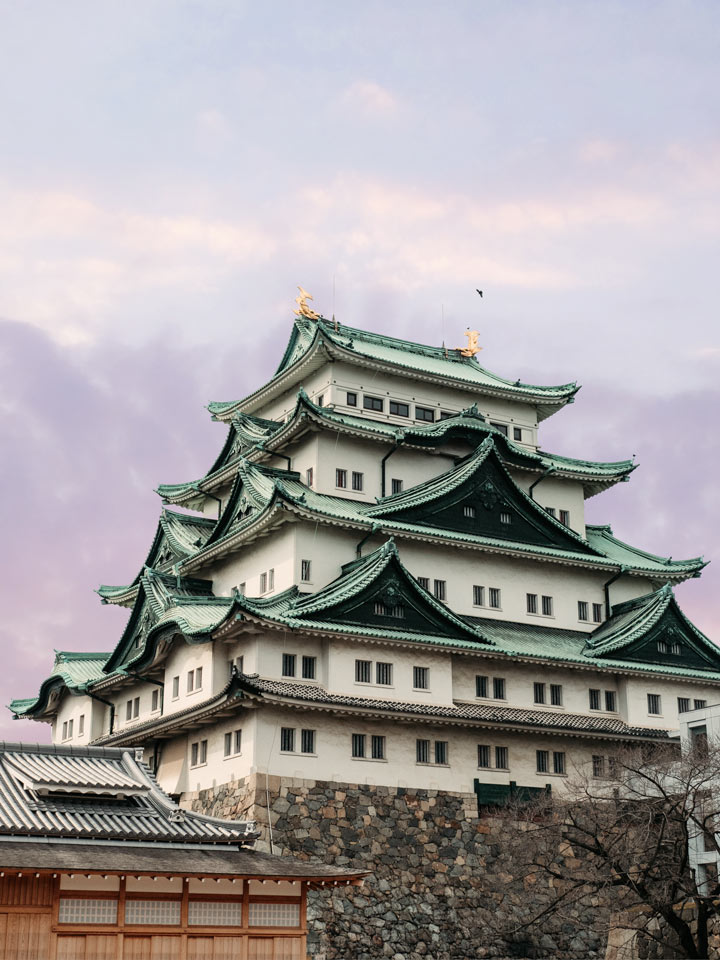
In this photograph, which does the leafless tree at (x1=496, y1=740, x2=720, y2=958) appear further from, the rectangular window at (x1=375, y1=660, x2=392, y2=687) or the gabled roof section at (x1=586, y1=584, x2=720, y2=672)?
the rectangular window at (x1=375, y1=660, x2=392, y2=687)

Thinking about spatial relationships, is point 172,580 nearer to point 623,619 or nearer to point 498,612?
point 498,612

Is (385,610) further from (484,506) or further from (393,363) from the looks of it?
(393,363)

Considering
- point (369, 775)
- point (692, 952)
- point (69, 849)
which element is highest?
point (369, 775)

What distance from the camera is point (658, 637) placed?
51438 mm

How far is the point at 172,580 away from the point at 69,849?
88.7ft

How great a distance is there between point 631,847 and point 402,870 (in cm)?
942

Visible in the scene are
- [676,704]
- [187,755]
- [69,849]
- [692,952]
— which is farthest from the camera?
[676,704]

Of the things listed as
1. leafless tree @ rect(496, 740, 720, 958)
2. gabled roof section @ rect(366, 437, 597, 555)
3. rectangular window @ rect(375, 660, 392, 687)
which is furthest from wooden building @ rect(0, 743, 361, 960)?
gabled roof section @ rect(366, 437, 597, 555)

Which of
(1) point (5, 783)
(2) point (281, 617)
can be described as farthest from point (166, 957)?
(2) point (281, 617)

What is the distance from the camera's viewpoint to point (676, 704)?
5084 centimetres

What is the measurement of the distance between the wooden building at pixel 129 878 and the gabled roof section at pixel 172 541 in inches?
1005

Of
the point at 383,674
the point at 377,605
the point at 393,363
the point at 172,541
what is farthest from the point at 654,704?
the point at 172,541

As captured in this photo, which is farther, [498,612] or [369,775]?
[498,612]

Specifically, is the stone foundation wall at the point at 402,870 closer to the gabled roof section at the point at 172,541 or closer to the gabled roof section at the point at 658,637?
the gabled roof section at the point at 658,637
